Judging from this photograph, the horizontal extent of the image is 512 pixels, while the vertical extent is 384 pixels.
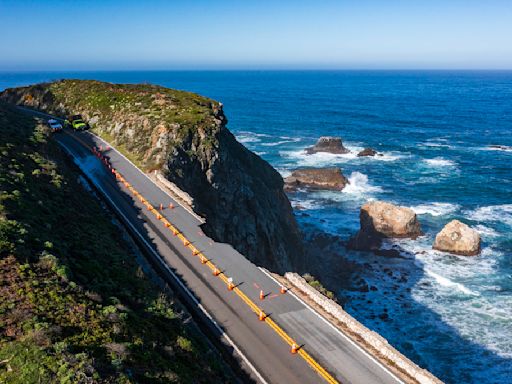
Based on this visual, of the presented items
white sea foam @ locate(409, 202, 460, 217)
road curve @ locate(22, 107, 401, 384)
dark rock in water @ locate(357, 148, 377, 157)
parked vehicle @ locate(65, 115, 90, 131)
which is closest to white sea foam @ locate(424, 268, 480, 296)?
white sea foam @ locate(409, 202, 460, 217)

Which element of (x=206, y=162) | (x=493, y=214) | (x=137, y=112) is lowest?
(x=493, y=214)

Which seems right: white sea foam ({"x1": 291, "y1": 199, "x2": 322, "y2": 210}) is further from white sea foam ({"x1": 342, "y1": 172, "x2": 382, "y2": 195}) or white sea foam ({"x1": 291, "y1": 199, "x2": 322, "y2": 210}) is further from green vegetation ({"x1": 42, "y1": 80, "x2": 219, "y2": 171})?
green vegetation ({"x1": 42, "y1": 80, "x2": 219, "y2": 171})

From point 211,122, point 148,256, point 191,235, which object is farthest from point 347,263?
point 148,256

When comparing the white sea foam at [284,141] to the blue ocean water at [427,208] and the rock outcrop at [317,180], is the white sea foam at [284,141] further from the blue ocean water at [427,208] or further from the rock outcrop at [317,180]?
the rock outcrop at [317,180]

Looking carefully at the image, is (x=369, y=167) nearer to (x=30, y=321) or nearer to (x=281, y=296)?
(x=281, y=296)

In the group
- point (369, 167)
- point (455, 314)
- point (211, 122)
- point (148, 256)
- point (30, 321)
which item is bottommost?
point (455, 314)

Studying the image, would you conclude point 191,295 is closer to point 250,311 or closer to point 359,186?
point 250,311

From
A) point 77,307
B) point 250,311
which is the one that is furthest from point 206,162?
point 77,307
